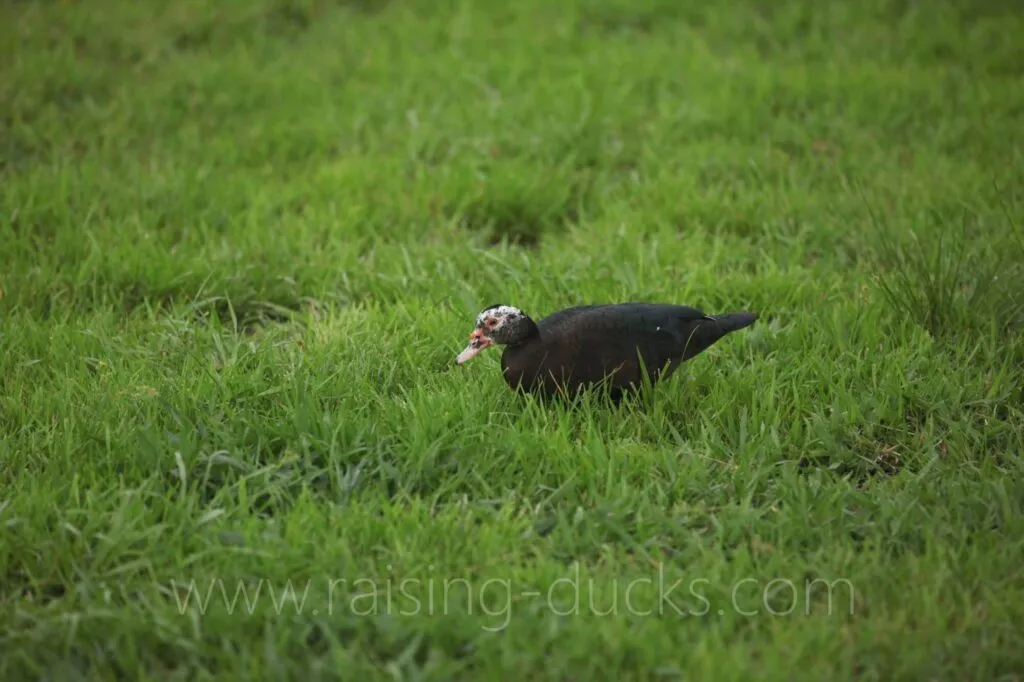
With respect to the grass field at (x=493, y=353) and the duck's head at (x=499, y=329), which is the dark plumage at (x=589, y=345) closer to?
the duck's head at (x=499, y=329)

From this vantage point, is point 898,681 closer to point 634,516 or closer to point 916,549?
point 916,549

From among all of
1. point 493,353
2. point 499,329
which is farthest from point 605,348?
point 493,353

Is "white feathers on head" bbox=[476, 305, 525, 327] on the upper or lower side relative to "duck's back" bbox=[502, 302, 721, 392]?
upper

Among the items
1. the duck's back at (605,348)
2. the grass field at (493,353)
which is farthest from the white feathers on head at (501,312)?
the grass field at (493,353)

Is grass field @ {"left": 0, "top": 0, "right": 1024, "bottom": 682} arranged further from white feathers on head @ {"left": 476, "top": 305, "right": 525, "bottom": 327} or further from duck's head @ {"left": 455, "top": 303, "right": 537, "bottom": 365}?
white feathers on head @ {"left": 476, "top": 305, "right": 525, "bottom": 327}

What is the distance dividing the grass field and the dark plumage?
12cm

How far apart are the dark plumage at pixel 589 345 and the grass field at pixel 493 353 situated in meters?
0.12

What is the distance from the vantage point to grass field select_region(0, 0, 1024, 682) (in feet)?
9.14

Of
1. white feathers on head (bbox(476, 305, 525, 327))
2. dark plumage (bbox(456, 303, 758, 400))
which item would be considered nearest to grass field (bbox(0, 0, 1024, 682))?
dark plumage (bbox(456, 303, 758, 400))

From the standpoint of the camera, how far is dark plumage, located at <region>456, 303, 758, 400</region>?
3648 millimetres

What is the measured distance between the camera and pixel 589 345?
144 inches

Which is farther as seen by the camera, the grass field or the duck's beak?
the duck's beak

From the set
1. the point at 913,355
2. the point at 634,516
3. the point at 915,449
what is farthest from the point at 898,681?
the point at 913,355

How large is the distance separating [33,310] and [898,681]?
3.62 meters
